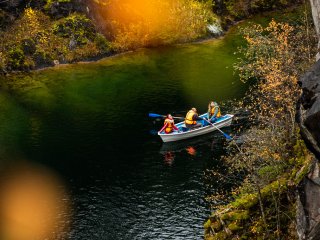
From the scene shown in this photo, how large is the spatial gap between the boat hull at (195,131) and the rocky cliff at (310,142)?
80.0ft

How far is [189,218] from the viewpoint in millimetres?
29625

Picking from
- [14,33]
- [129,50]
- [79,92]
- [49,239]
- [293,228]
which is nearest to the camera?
[293,228]

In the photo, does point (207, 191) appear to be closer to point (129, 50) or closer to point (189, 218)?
point (189, 218)

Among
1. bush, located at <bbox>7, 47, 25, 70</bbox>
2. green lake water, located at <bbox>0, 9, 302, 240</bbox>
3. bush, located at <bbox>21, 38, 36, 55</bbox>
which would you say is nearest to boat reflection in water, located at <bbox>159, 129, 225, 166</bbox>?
green lake water, located at <bbox>0, 9, 302, 240</bbox>

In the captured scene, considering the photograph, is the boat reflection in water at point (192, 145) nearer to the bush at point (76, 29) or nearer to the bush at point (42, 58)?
the bush at point (42, 58)

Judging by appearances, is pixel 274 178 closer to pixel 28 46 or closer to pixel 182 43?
pixel 28 46

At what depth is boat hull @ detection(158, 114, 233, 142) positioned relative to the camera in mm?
41938

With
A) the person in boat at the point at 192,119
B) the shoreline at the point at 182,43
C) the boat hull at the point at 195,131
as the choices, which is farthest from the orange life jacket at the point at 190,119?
the shoreline at the point at 182,43

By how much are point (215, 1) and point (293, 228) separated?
2957 inches

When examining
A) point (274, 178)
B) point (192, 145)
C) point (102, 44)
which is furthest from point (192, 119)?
point (102, 44)

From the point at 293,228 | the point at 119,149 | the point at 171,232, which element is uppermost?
the point at 119,149

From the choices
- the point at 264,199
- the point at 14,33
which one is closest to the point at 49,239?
the point at 264,199

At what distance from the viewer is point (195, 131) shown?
4262 centimetres

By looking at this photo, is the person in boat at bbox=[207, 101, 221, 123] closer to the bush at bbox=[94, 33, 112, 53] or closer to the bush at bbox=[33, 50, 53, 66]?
the bush at bbox=[94, 33, 112, 53]
